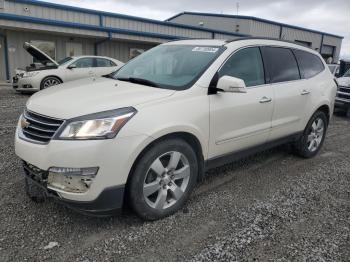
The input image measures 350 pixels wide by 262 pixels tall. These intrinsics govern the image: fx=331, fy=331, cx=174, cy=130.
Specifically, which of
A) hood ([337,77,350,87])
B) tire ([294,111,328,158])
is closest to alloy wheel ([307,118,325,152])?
tire ([294,111,328,158])

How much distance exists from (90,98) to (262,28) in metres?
29.0

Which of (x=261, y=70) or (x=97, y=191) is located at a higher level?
(x=261, y=70)

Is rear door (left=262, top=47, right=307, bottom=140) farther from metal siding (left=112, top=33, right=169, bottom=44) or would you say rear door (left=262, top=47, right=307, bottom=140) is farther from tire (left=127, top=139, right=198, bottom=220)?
metal siding (left=112, top=33, right=169, bottom=44)

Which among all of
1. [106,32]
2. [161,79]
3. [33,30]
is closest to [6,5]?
[33,30]

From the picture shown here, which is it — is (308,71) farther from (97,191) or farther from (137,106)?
(97,191)

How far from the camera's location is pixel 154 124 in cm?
289

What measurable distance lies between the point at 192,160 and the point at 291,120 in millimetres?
2055

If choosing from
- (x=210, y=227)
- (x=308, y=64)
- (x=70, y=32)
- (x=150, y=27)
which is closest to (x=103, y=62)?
(x=70, y=32)

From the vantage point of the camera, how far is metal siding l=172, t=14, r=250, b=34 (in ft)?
93.6

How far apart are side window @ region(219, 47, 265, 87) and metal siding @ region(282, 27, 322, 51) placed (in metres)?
28.9

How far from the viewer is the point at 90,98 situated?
9.87 feet

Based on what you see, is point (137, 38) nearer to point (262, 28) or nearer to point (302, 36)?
point (262, 28)

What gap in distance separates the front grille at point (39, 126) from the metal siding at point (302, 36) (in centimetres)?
3092

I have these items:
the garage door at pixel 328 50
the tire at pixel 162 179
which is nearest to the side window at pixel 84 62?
the tire at pixel 162 179
